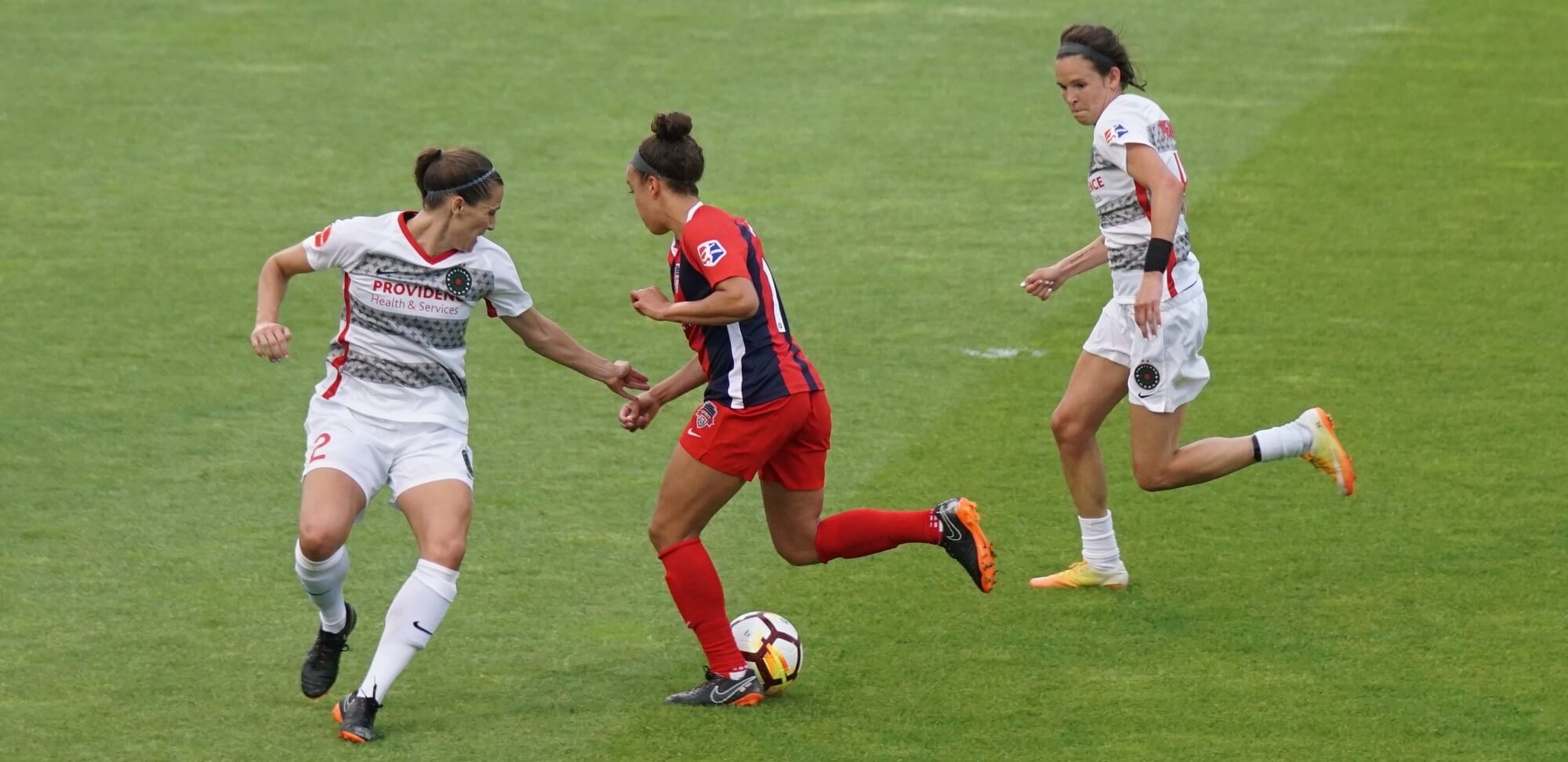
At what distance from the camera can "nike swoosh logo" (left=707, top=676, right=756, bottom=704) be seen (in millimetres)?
6156

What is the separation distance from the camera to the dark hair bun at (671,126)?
234 inches

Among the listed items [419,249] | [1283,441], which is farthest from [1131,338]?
[419,249]

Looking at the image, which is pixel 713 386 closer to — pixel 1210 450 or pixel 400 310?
pixel 400 310

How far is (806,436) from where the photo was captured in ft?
20.5

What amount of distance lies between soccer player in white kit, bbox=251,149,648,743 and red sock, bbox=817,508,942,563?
1.14 meters

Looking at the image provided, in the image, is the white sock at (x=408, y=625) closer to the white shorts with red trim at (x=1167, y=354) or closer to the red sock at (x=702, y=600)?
the red sock at (x=702, y=600)

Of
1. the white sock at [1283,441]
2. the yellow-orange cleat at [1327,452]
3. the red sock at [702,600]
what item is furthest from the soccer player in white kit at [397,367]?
the yellow-orange cleat at [1327,452]

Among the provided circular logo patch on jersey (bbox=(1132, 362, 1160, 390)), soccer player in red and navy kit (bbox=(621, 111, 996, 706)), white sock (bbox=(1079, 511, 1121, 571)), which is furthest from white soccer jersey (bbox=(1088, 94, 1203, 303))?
soccer player in red and navy kit (bbox=(621, 111, 996, 706))

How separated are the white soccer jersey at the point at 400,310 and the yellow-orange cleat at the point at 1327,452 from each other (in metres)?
2.95

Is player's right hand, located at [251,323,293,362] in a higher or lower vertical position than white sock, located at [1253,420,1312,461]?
higher

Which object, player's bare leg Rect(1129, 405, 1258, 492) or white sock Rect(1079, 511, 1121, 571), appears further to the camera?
white sock Rect(1079, 511, 1121, 571)

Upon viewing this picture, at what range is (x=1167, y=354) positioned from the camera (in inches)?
270

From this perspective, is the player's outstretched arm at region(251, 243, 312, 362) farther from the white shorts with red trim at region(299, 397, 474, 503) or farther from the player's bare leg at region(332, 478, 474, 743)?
the player's bare leg at region(332, 478, 474, 743)

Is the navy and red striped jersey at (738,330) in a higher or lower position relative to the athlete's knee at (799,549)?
higher
